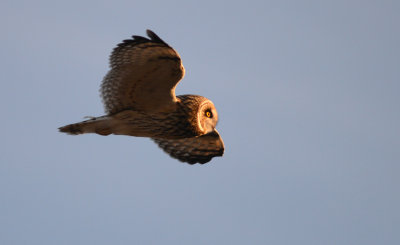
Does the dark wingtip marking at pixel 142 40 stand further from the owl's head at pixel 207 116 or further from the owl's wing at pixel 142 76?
the owl's head at pixel 207 116

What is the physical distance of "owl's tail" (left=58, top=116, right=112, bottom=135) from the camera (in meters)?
9.30

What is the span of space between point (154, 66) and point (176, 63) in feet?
1.01

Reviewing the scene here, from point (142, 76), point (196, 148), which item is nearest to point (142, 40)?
point (142, 76)

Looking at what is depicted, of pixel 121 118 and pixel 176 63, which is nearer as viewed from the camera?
pixel 176 63

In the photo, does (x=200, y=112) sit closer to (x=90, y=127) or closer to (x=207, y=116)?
(x=207, y=116)

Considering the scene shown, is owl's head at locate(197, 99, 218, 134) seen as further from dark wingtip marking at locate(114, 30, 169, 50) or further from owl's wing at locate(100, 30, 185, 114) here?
dark wingtip marking at locate(114, 30, 169, 50)

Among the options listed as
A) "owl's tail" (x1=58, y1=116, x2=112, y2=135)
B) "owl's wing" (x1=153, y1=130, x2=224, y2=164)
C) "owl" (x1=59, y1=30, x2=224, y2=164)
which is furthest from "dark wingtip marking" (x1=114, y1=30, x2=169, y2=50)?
"owl's wing" (x1=153, y1=130, x2=224, y2=164)

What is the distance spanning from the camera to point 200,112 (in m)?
9.54

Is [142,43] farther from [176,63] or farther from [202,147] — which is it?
[202,147]

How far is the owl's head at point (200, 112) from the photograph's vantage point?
30.9 feet

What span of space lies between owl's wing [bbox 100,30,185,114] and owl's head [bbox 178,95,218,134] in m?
0.33

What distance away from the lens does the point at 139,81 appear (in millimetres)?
8992

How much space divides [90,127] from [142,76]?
46.2 inches

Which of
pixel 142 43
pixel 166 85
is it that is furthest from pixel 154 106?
pixel 142 43
